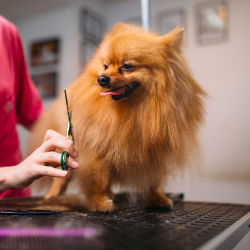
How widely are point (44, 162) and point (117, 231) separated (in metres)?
0.32

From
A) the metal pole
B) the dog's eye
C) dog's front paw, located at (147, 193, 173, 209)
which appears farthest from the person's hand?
the metal pole

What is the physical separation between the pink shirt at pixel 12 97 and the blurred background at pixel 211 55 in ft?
0.60

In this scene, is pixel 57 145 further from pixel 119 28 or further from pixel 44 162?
pixel 119 28

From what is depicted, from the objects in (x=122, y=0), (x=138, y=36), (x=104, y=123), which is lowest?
(x=104, y=123)

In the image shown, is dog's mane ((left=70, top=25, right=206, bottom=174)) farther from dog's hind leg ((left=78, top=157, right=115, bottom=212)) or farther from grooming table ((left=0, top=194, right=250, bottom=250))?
grooming table ((left=0, top=194, right=250, bottom=250))

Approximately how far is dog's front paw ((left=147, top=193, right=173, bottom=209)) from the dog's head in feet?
1.56

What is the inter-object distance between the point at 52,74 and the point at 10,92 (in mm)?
2079

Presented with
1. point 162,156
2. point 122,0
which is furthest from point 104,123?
point 122,0

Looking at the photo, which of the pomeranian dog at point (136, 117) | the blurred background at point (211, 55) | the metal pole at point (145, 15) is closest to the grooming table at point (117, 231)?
the pomeranian dog at point (136, 117)

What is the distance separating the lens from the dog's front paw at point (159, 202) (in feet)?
3.49

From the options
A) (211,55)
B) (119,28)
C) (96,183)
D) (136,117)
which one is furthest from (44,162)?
(211,55)

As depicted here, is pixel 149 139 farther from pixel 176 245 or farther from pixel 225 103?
pixel 225 103

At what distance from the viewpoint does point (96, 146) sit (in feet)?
2.96

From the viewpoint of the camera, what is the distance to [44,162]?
0.79m
